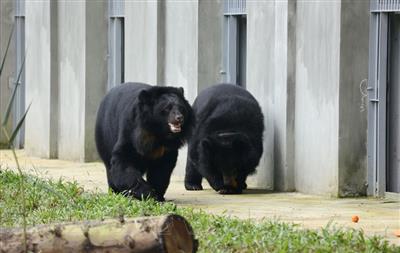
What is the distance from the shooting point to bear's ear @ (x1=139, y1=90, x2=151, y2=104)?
13367 mm

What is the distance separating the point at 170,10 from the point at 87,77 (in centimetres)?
301

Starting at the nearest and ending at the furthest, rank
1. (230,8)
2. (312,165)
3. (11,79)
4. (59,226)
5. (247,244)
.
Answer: (59,226)
(247,244)
(312,165)
(230,8)
(11,79)

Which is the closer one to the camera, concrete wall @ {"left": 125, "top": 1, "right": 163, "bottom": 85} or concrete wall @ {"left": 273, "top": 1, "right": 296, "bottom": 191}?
concrete wall @ {"left": 273, "top": 1, "right": 296, "bottom": 191}

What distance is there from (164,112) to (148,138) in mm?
320

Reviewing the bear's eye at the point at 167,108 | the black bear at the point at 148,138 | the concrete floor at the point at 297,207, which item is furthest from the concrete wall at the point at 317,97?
the bear's eye at the point at 167,108

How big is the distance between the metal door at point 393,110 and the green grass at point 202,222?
115 inches

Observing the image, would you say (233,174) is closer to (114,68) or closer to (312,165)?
(312,165)

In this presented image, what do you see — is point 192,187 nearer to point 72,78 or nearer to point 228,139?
point 228,139

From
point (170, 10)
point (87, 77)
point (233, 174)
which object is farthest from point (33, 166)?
point (233, 174)

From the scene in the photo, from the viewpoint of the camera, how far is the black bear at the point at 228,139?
49.9ft

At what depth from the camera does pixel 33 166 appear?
18922 mm

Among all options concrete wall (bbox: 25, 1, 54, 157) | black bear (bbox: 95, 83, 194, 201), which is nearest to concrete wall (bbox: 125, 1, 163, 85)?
concrete wall (bbox: 25, 1, 54, 157)

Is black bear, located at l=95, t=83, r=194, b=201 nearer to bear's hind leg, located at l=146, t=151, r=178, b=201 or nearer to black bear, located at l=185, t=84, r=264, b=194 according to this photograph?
bear's hind leg, located at l=146, t=151, r=178, b=201

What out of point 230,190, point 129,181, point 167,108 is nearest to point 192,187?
point 230,190
